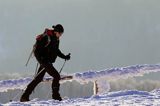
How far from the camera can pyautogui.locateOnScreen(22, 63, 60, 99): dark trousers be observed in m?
10.7

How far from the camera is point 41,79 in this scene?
36.0 feet

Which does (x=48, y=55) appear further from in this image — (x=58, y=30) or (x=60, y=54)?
(x=58, y=30)

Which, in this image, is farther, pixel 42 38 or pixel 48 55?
pixel 48 55

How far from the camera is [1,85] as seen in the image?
1099 centimetres

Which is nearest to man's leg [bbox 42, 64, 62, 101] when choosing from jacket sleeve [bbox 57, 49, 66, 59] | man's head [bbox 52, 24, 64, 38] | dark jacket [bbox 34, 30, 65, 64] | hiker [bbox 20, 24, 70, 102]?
hiker [bbox 20, 24, 70, 102]

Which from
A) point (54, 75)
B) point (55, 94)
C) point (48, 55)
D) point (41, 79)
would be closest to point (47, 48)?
point (48, 55)

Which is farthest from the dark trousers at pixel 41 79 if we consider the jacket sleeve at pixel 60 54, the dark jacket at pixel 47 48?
the jacket sleeve at pixel 60 54

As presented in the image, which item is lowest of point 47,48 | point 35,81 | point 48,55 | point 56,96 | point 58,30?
point 56,96

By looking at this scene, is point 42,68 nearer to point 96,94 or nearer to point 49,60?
point 49,60

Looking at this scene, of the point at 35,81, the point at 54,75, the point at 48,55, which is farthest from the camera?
the point at 35,81

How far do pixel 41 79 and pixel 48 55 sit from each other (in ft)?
2.02

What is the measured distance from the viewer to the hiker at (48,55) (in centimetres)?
1052

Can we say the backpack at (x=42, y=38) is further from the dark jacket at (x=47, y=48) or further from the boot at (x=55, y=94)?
the boot at (x=55, y=94)

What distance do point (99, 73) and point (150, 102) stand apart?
2505mm
